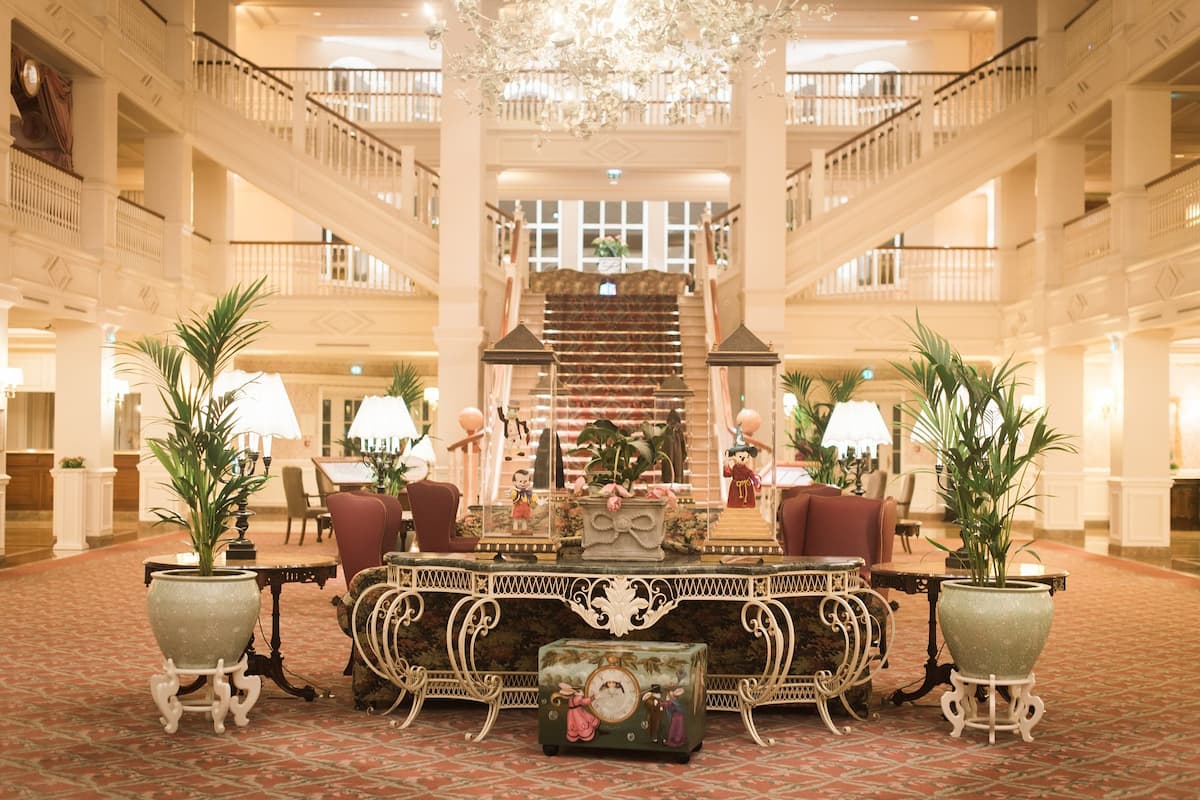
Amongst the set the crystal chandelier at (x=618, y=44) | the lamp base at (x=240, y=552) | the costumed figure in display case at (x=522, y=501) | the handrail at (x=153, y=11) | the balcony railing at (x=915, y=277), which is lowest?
the lamp base at (x=240, y=552)

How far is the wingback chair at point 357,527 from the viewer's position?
261 inches

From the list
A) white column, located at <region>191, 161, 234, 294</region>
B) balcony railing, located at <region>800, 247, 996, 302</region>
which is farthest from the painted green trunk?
white column, located at <region>191, 161, 234, 294</region>

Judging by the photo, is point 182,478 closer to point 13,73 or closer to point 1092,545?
point 13,73

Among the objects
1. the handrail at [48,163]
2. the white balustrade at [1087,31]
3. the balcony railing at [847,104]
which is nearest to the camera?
the handrail at [48,163]

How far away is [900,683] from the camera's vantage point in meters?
6.32

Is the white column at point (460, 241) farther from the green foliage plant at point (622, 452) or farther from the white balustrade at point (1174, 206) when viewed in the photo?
the green foliage plant at point (622, 452)

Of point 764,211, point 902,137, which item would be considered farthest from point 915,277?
point 764,211

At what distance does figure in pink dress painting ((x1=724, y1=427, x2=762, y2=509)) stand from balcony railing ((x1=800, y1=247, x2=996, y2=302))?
11.2 meters

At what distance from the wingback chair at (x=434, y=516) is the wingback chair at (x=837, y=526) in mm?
2074

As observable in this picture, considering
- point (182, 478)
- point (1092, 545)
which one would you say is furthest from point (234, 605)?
point (1092, 545)

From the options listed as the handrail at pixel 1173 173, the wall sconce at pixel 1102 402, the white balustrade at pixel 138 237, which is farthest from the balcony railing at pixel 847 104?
the white balustrade at pixel 138 237

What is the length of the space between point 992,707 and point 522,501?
7.23 ft

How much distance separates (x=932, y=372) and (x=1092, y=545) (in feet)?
32.7

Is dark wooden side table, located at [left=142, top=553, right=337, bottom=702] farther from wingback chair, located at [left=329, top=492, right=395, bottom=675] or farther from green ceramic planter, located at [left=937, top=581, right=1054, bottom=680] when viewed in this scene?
green ceramic planter, located at [left=937, top=581, right=1054, bottom=680]
